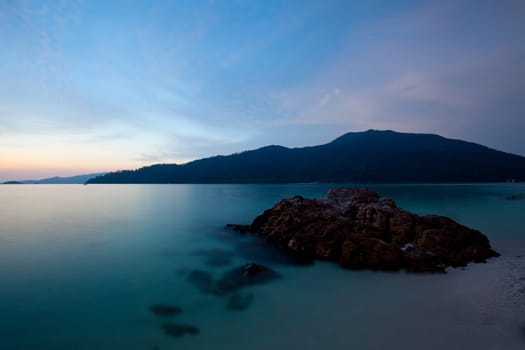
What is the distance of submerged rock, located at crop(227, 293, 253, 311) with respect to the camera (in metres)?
9.60

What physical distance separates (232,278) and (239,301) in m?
2.63

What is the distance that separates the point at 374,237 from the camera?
15148mm

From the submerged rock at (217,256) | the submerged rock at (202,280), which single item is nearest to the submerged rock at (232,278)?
the submerged rock at (202,280)

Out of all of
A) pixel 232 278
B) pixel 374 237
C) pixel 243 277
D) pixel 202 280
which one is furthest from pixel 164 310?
pixel 374 237

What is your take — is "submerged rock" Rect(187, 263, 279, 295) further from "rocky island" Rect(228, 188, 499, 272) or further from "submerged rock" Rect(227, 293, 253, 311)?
"rocky island" Rect(228, 188, 499, 272)

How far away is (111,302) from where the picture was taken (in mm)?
10375

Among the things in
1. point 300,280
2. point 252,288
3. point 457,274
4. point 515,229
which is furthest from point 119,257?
point 515,229

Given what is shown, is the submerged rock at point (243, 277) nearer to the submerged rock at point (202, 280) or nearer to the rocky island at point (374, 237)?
the submerged rock at point (202, 280)

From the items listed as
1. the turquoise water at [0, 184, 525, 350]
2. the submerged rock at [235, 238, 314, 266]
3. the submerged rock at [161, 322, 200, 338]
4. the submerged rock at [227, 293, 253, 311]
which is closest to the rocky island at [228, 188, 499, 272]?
the submerged rock at [235, 238, 314, 266]

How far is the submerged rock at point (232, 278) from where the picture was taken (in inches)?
451

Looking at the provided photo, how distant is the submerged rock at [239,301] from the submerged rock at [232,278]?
2.18ft

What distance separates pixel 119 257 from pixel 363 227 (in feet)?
52.7

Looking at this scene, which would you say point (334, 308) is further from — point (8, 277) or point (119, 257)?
point (8, 277)

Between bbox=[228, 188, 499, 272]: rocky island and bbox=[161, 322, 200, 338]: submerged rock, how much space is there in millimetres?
8314
